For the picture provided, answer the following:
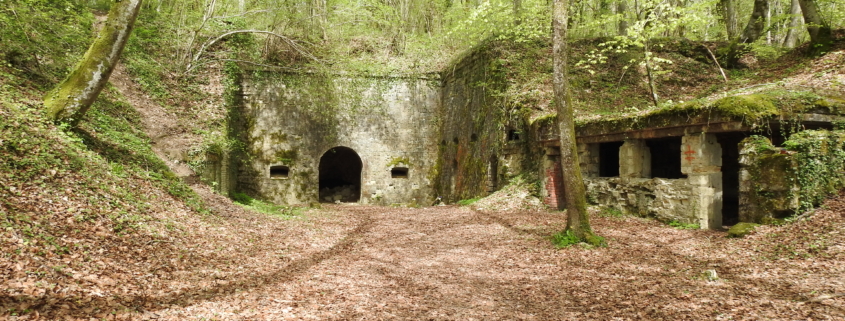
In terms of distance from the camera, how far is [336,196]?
19.6 meters

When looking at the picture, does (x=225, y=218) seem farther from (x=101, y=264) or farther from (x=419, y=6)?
(x=419, y=6)

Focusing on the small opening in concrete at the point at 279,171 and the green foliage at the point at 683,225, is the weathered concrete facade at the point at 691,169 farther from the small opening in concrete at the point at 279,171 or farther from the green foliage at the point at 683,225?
the small opening in concrete at the point at 279,171

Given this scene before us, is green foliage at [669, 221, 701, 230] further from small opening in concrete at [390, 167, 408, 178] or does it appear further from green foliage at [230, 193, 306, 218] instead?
small opening in concrete at [390, 167, 408, 178]

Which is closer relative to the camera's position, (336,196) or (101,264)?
(101,264)

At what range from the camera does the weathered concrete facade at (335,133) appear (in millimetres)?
16531

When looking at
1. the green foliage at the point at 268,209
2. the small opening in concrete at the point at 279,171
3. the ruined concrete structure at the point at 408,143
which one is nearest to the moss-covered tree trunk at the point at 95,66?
the green foliage at the point at 268,209

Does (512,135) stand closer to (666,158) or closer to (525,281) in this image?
(666,158)

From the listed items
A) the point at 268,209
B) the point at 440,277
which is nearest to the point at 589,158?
the point at 440,277

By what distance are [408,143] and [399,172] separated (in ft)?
4.03

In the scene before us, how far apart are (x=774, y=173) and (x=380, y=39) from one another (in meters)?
16.2

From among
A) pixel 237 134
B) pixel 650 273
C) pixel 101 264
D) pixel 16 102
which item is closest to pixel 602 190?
pixel 650 273

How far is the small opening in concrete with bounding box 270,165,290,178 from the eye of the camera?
16688 millimetres

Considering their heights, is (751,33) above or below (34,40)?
above

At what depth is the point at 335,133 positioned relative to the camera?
57.0 ft
